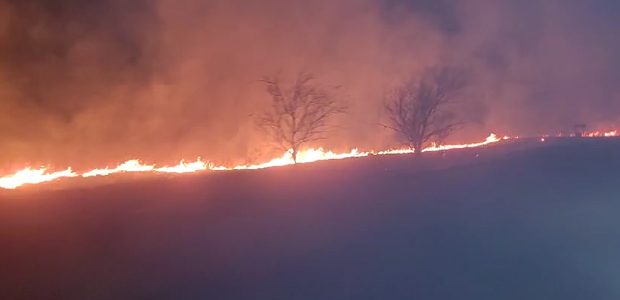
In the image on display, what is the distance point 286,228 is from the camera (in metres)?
12.4

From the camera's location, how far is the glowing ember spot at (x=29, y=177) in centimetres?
1866

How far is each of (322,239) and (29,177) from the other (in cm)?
1287

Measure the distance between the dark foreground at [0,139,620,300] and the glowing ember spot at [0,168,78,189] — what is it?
2.76 m

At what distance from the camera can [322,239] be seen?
11.7 m

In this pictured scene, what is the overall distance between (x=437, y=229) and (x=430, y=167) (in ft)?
27.0

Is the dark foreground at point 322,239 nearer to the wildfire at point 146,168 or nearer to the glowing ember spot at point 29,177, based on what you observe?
the glowing ember spot at point 29,177

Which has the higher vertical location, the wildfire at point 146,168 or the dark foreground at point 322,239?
the wildfire at point 146,168

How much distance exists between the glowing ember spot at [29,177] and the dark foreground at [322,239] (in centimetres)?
276

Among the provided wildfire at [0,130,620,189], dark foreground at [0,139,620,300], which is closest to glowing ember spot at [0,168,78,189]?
wildfire at [0,130,620,189]

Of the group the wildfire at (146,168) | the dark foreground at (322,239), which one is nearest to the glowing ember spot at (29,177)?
the wildfire at (146,168)

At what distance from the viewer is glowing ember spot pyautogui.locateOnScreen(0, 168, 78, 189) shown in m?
18.7

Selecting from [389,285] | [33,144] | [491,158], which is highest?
[33,144]

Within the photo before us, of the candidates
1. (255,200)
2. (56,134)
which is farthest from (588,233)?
(56,134)

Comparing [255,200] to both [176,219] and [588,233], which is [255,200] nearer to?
[176,219]
